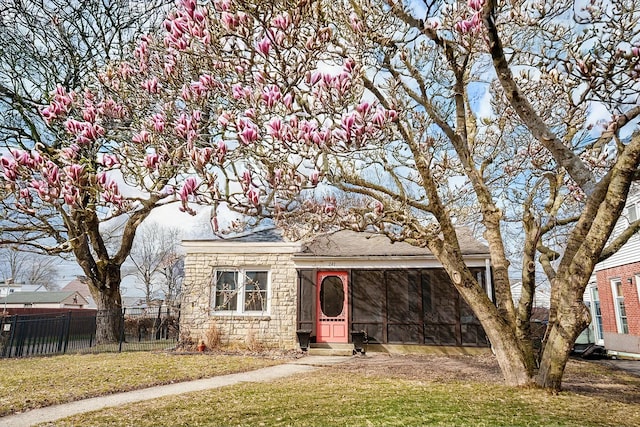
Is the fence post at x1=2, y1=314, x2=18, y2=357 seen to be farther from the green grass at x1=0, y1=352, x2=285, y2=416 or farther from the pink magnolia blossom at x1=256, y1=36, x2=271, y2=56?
the pink magnolia blossom at x1=256, y1=36, x2=271, y2=56

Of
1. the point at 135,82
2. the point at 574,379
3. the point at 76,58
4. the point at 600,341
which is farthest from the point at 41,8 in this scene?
the point at 600,341

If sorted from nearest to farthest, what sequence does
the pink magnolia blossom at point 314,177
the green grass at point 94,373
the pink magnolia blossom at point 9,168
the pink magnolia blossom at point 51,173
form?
the pink magnolia blossom at point 9,168 < the pink magnolia blossom at point 51,173 < the pink magnolia blossom at point 314,177 < the green grass at point 94,373

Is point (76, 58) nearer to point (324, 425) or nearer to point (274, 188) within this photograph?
point (274, 188)

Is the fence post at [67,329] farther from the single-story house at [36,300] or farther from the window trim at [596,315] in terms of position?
the single-story house at [36,300]

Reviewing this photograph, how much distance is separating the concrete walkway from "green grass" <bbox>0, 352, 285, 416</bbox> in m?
0.28

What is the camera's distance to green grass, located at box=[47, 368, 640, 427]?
13.7ft

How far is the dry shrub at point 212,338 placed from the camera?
1214 centimetres

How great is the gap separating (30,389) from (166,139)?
473 centimetres

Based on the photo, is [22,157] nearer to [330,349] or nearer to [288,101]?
[288,101]

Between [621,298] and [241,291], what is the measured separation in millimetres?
13887

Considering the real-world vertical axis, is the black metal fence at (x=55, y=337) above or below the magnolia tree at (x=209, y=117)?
below

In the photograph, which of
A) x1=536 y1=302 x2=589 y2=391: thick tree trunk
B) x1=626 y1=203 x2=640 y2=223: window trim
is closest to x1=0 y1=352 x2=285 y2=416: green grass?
x1=536 y1=302 x2=589 y2=391: thick tree trunk

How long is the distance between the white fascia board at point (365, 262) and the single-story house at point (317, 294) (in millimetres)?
31

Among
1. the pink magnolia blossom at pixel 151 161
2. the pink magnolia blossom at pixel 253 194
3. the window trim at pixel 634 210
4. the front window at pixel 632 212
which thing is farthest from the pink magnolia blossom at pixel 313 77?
the front window at pixel 632 212
